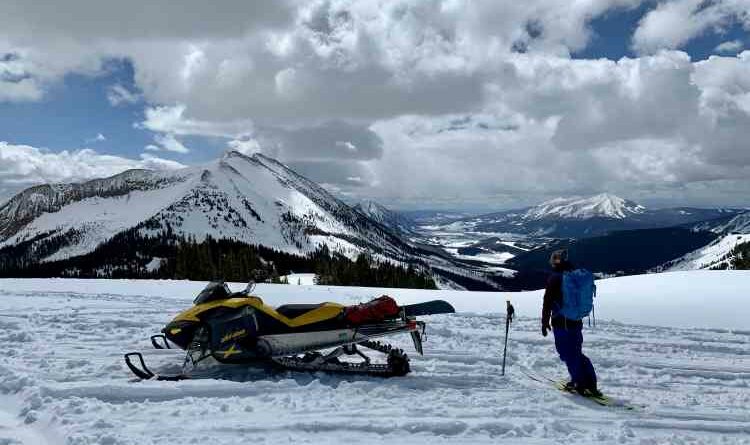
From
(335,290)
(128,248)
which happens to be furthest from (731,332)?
(128,248)

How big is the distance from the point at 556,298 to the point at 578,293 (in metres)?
0.37

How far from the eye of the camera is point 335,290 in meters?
22.3

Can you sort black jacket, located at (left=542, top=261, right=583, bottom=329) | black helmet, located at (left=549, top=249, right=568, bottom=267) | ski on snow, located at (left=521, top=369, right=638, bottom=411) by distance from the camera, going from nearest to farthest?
ski on snow, located at (left=521, top=369, right=638, bottom=411)
black jacket, located at (left=542, top=261, right=583, bottom=329)
black helmet, located at (left=549, top=249, right=568, bottom=267)

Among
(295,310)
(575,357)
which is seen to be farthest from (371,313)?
(575,357)

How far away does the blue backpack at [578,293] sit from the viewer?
7367 mm

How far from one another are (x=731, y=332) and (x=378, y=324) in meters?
9.18

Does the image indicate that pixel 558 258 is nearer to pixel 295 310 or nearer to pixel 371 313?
pixel 371 313

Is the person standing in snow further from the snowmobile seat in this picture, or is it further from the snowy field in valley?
the snowmobile seat

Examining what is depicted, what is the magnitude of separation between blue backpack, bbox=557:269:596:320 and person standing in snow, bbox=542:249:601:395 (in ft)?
0.42

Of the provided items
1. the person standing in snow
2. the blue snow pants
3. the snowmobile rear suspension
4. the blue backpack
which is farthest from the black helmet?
the snowmobile rear suspension

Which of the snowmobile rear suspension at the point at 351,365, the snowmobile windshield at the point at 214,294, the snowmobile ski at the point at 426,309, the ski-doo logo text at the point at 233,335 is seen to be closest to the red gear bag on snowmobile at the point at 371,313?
the snowmobile ski at the point at 426,309

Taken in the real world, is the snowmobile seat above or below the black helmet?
below

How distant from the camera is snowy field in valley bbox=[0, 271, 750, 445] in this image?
5641mm

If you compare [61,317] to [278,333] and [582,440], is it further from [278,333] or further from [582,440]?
[582,440]
